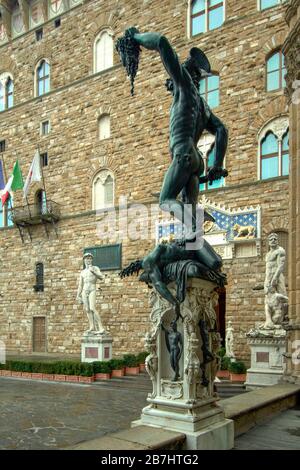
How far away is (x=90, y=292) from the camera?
53.0ft

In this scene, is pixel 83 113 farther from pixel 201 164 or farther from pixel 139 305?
pixel 201 164

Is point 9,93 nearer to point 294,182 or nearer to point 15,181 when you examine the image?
point 15,181

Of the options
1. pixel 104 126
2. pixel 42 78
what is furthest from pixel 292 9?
pixel 42 78

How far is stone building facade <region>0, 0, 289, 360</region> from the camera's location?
1630 cm

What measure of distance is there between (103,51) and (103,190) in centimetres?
628

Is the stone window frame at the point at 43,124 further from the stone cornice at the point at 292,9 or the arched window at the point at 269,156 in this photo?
the stone cornice at the point at 292,9

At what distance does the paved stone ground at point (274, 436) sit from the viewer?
4.88m

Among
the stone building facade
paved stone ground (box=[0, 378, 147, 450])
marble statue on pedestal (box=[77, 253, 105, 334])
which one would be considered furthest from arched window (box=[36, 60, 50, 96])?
paved stone ground (box=[0, 378, 147, 450])

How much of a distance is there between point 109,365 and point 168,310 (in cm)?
1017

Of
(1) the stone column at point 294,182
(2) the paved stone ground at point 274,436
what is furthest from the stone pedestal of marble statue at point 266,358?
(2) the paved stone ground at point 274,436

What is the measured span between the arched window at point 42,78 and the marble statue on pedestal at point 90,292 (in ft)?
38.8

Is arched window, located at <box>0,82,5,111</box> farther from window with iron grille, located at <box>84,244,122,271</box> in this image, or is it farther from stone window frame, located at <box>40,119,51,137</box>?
window with iron grille, located at <box>84,244,122,271</box>

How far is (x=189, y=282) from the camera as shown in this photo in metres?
4.28
